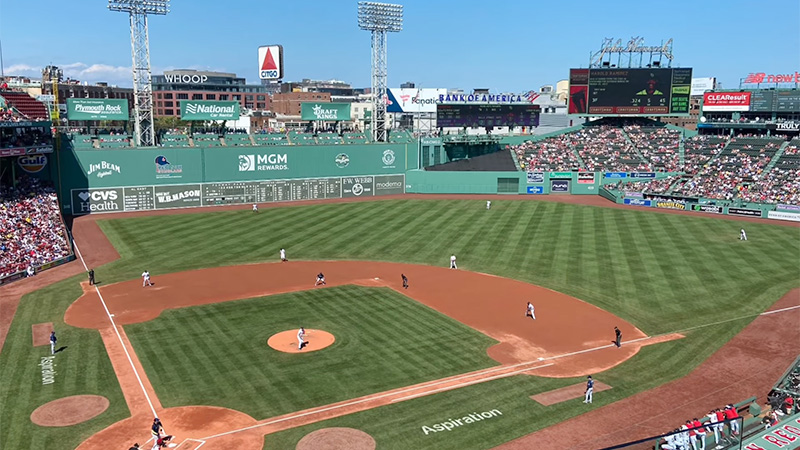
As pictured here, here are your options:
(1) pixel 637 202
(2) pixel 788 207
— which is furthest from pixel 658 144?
(2) pixel 788 207

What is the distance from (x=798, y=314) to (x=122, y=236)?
50.2 metres

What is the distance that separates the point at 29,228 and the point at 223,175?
22510mm

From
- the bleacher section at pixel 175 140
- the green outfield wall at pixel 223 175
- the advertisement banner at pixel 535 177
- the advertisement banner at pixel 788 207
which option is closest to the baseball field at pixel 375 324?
the green outfield wall at pixel 223 175

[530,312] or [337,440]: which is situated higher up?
[530,312]

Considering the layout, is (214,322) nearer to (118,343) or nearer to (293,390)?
(118,343)

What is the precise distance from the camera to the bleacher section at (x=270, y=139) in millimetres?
71000

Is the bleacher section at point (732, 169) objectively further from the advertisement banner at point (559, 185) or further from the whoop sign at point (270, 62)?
the whoop sign at point (270, 62)

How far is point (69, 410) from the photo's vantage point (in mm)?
23516

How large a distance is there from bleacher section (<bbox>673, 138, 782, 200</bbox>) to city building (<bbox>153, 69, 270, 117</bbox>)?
102 m

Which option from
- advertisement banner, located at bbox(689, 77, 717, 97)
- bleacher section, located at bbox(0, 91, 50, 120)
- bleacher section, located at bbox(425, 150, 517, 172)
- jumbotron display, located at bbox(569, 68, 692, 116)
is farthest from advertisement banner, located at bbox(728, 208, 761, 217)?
advertisement banner, located at bbox(689, 77, 717, 97)

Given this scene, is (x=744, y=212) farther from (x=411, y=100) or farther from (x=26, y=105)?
(x=26, y=105)

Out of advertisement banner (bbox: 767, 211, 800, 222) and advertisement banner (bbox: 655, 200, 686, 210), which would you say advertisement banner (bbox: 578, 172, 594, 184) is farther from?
advertisement banner (bbox: 767, 211, 800, 222)

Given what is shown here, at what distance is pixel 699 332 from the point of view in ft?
106

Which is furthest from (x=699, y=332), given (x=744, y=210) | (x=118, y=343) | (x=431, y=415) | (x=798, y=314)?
(x=744, y=210)
